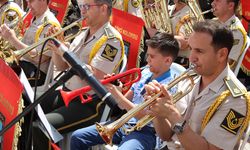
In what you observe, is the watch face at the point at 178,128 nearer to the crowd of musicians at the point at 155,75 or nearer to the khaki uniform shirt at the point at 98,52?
the crowd of musicians at the point at 155,75

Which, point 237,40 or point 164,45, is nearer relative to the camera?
point 164,45

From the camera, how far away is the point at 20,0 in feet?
20.9

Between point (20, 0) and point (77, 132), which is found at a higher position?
point (20, 0)

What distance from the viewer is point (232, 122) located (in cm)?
230

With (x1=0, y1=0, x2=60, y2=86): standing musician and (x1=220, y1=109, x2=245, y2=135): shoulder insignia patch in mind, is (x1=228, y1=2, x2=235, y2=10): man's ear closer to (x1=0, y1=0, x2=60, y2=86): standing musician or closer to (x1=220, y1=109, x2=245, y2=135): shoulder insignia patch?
(x1=0, y1=0, x2=60, y2=86): standing musician

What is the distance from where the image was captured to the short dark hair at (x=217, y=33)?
2.38m

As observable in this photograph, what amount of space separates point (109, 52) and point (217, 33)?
1.25 m

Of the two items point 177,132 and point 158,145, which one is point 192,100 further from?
point 158,145

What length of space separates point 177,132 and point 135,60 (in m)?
1.91

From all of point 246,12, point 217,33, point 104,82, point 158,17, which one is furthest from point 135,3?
point 217,33

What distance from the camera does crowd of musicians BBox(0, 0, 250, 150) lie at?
7.59ft

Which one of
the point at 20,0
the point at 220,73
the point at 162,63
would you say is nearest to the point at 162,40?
the point at 162,63

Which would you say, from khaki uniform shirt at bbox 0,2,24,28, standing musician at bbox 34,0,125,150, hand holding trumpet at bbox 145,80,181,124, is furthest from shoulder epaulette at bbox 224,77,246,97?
khaki uniform shirt at bbox 0,2,24,28

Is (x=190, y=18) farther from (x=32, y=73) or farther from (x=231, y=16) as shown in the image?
(x=32, y=73)
